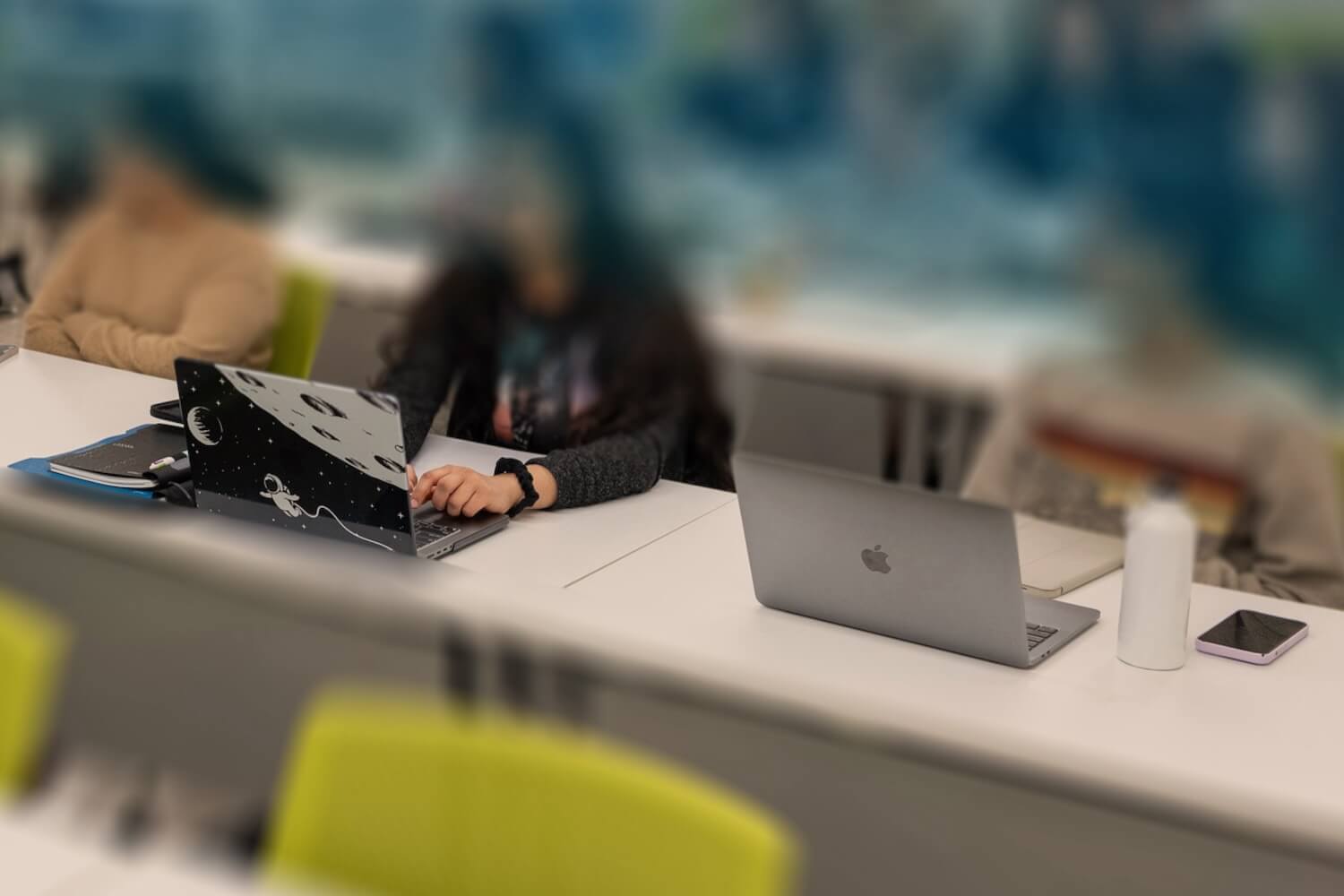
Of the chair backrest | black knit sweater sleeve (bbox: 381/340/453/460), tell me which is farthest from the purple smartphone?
the chair backrest

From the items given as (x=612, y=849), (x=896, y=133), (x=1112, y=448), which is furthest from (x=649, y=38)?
(x=612, y=849)

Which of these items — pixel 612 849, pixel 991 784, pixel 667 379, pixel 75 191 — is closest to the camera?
pixel 612 849

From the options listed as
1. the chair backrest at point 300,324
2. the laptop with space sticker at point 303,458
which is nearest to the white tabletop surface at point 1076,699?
the laptop with space sticker at point 303,458

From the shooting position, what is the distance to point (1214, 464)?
234cm

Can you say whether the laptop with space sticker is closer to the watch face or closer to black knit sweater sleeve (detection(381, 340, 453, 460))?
black knit sweater sleeve (detection(381, 340, 453, 460))

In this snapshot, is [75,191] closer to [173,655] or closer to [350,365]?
[350,365]

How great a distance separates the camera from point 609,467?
5.86 ft

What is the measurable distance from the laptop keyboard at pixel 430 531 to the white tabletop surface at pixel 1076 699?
194 millimetres

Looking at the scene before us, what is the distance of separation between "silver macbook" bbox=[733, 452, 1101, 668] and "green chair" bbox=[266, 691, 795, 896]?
18.1 inches

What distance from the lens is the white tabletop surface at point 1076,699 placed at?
109 cm

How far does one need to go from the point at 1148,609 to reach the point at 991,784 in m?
0.23

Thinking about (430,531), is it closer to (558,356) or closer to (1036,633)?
(1036,633)

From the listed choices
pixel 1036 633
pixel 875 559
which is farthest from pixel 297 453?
pixel 1036 633

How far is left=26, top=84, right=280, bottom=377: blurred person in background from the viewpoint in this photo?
2.35 metres
